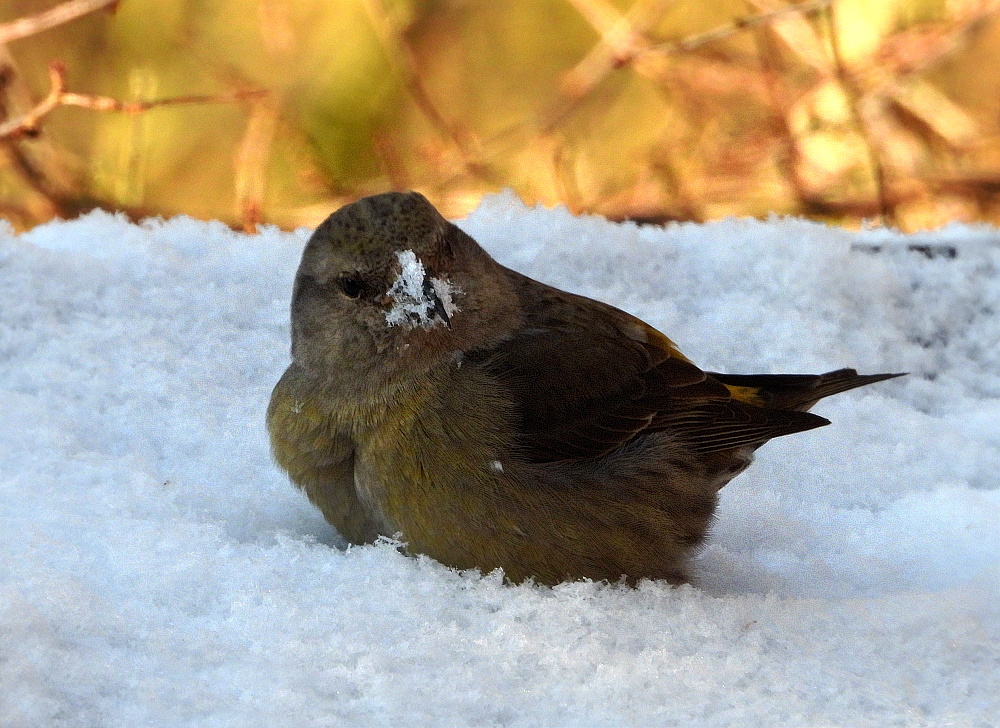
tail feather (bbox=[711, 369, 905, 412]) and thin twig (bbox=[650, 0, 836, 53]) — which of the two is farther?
thin twig (bbox=[650, 0, 836, 53])

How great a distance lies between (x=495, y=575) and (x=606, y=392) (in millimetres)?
619

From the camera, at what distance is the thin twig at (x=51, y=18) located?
19.7 ft

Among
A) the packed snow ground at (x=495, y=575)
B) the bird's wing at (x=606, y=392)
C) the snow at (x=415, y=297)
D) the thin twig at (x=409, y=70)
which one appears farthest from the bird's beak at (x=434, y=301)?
the thin twig at (x=409, y=70)

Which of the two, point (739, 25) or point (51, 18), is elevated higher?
point (739, 25)

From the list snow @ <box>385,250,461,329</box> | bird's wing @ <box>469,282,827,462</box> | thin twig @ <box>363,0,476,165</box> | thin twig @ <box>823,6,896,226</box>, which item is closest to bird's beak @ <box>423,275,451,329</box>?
snow @ <box>385,250,461,329</box>

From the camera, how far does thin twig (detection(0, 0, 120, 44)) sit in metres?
5.99

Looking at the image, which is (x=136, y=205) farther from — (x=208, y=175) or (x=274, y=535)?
(x=274, y=535)

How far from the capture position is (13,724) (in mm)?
1697

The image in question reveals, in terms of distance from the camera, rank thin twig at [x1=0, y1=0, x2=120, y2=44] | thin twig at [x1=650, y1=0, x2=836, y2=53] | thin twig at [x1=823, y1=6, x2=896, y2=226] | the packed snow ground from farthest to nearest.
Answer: thin twig at [x1=823, y1=6, x2=896, y2=226]
thin twig at [x1=650, y1=0, x2=836, y2=53]
thin twig at [x1=0, y1=0, x2=120, y2=44]
the packed snow ground

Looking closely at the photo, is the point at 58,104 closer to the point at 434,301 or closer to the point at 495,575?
the point at 434,301

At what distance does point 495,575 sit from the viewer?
2.47 m

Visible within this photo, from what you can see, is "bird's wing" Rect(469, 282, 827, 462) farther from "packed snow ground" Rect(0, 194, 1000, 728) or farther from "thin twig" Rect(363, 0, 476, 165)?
"thin twig" Rect(363, 0, 476, 165)

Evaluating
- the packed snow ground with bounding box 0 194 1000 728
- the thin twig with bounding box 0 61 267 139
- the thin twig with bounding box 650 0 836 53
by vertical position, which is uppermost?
the thin twig with bounding box 650 0 836 53

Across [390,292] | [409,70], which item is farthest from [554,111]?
Result: [390,292]
